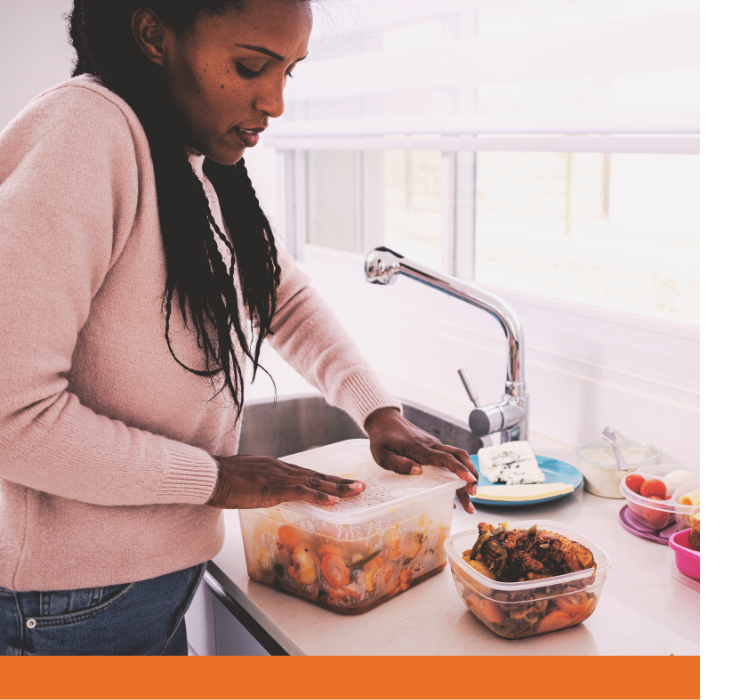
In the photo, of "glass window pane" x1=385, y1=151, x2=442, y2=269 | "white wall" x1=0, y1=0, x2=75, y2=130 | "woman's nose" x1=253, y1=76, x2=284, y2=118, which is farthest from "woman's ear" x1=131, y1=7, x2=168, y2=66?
"white wall" x1=0, y1=0, x2=75, y2=130

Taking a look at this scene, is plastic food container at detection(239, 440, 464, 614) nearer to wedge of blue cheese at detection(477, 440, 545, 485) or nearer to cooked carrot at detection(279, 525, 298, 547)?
cooked carrot at detection(279, 525, 298, 547)

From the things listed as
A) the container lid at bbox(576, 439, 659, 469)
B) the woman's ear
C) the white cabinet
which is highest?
the woman's ear

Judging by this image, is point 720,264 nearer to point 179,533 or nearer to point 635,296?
point 179,533

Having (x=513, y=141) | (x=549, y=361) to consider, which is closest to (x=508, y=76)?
(x=513, y=141)

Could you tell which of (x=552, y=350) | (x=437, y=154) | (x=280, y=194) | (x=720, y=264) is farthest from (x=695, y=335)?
(x=280, y=194)

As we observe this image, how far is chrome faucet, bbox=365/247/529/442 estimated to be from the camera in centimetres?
140

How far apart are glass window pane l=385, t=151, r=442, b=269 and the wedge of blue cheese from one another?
1.02 meters

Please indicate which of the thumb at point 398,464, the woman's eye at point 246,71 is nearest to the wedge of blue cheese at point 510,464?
the thumb at point 398,464

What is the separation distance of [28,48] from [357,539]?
2053 millimetres

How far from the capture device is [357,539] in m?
0.91

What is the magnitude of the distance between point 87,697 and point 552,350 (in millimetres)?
1070

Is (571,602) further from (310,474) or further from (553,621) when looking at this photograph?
(310,474)

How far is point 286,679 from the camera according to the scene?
0.88 m

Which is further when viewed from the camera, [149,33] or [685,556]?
[685,556]
